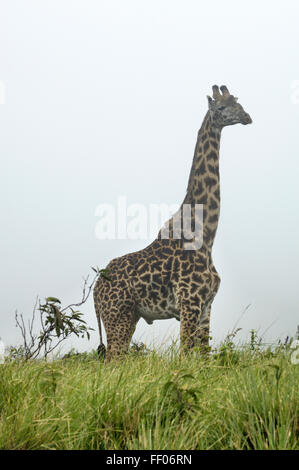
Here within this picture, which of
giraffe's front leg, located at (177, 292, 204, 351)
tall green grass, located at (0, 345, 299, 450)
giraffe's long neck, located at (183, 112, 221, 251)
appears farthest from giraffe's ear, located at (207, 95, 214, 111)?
tall green grass, located at (0, 345, 299, 450)

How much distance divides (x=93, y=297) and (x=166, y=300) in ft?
4.11

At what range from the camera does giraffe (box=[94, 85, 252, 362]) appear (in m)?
7.48

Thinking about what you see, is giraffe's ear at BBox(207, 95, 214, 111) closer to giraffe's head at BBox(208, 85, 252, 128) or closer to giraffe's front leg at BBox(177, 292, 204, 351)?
giraffe's head at BBox(208, 85, 252, 128)

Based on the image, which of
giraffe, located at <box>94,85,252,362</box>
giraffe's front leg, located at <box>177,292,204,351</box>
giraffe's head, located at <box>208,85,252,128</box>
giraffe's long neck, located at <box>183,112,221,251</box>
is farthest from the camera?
giraffe's long neck, located at <box>183,112,221,251</box>

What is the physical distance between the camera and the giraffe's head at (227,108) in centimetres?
784

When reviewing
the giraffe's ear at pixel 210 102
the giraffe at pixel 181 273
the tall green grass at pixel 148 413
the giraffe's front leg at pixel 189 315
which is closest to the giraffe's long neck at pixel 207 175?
the giraffe at pixel 181 273

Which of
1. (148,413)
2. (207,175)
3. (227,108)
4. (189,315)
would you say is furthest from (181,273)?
(148,413)

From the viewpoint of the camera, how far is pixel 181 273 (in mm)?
7523

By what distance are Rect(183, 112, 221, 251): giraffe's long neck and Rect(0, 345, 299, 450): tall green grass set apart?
12.2 feet

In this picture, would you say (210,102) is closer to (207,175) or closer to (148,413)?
(207,175)

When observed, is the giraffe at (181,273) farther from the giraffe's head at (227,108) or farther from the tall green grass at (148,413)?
the tall green grass at (148,413)
